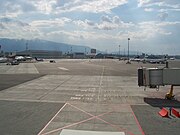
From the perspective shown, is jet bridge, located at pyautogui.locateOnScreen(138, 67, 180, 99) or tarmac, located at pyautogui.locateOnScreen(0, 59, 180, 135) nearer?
tarmac, located at pyautogui.locateOnScreen(0, 59, 180, 135)

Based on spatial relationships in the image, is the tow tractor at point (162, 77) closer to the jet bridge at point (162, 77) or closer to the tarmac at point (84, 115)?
the jet bridge at point (162, 77)

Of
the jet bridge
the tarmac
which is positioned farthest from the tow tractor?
the tarmac

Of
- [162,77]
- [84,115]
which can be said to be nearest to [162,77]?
[162,77]

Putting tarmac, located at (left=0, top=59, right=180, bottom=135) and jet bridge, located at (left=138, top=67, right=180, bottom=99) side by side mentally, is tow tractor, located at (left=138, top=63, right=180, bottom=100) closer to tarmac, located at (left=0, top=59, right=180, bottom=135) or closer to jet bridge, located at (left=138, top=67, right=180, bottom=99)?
jet bridge, located at (left=138, top=67, right=180, bottom=99)

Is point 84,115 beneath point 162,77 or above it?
beneath

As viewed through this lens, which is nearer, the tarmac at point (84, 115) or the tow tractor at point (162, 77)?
the tarmac at point (84, 115)

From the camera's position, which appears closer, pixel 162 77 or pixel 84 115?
pixel 84 115

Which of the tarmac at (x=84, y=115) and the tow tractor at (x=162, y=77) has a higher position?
the tow tractor at (x=162, y=77)

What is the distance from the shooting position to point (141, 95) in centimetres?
2383

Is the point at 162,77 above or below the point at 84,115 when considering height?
above

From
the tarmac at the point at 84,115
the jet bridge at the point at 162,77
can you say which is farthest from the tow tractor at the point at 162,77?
the tarmac at the point at 84,115

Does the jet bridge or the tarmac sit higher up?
the jet bridge

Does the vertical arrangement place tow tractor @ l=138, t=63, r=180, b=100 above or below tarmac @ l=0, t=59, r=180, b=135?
above

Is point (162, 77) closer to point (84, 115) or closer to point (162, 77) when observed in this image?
point (162, 77)
